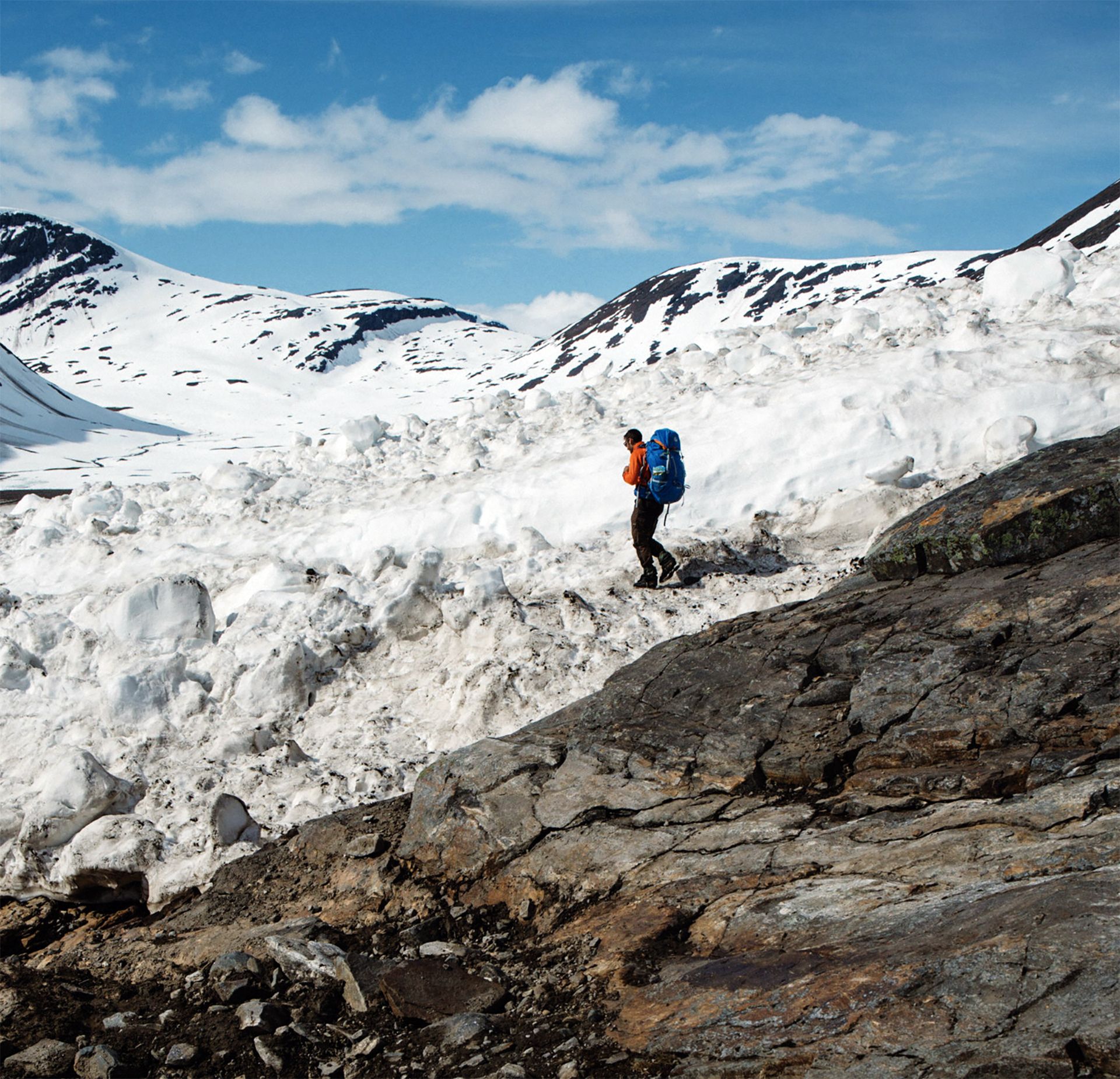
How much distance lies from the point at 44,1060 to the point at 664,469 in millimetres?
6139

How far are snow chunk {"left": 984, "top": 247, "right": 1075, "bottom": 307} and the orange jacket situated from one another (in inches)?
301

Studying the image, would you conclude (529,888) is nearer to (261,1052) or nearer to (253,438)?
(261,1052)

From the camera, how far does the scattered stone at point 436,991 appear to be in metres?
3.89

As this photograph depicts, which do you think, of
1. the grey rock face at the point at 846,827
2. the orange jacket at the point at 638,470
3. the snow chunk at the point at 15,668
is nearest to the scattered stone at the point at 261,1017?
the grey rock face at the point at 846,827

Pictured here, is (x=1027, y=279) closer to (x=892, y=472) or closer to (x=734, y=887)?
(x=892, y=472)

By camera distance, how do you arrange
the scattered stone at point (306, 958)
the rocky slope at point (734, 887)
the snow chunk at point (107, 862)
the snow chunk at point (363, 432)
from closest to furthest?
1. the rocky slope at point (734, 887)
2. the scattered stone at point (306, 958)
3. the snow chunk at point (107, 862)
4. the snow chunk at point (363, 432)

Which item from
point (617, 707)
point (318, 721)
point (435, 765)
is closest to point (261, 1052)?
point (435, 765)

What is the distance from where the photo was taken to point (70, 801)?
6.25m

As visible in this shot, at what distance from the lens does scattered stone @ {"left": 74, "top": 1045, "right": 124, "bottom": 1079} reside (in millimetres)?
3789

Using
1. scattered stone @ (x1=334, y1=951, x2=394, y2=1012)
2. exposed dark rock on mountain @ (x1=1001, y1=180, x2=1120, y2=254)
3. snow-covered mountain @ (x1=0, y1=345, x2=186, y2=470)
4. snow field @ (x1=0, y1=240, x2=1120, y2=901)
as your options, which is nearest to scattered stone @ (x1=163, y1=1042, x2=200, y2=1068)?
scattered stone @ (x1=334, y1=951, x2=394, y2=1012)

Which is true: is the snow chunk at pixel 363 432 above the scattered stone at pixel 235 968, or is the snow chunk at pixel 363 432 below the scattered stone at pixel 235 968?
above

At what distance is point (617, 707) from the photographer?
18.7 ft

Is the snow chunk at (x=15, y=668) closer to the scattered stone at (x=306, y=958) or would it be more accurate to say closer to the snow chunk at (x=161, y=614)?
the snow chunk at (x=161, y=614)

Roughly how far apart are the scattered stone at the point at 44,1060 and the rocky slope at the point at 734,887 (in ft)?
0.06
